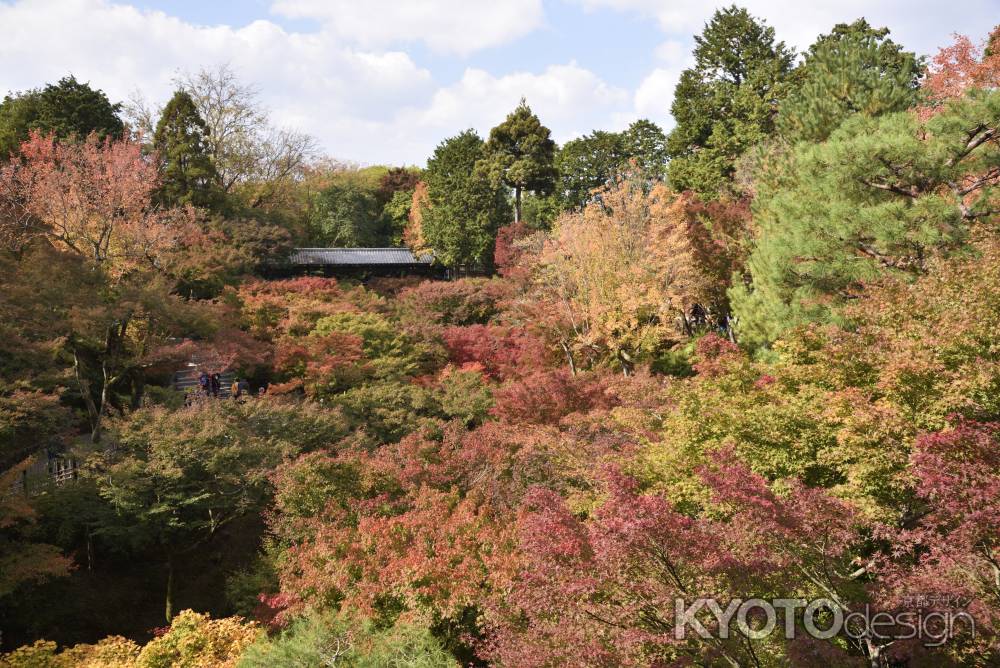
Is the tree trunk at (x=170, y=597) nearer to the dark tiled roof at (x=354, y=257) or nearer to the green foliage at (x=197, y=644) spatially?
the green foliage at (x=197, y=644)

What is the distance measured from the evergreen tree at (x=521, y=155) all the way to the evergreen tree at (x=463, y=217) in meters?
2.46

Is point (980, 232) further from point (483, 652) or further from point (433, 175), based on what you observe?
point (433, 175)

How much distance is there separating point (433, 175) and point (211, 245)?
45.3 ft

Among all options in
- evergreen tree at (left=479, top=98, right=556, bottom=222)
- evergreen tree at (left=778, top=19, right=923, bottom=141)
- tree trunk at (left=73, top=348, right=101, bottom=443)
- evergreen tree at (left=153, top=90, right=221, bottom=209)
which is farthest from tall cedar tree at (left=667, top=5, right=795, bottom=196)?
tree trunk at (left=73, top=348, right=101, bottom=443)

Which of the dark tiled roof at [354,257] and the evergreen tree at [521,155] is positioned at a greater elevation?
the evergreen tree at [521,155]

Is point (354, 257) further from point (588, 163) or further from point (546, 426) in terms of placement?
point (546, 426)

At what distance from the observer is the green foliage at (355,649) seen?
8109 mm

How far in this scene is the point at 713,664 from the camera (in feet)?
21.7

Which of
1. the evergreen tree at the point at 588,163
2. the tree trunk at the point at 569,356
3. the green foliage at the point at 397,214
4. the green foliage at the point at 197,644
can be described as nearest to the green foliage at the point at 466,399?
the tree trunk at the point at 569,356

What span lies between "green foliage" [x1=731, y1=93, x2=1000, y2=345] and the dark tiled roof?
20.1m

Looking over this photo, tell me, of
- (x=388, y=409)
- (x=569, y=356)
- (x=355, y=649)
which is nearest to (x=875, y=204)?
(x=569, y=356)

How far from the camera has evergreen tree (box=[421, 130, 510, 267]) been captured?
97.1ft

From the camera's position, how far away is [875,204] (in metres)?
12.7

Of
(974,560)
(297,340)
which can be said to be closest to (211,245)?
(297,340)
